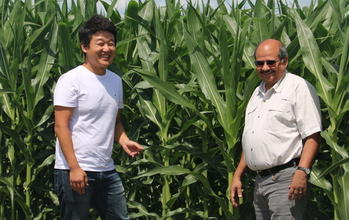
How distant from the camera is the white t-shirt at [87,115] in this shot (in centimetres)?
293

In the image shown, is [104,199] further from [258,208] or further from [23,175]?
[23,175]

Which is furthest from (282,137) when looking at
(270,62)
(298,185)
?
(270,62)

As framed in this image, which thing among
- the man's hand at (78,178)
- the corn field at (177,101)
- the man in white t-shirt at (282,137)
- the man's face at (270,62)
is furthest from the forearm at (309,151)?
the man's hand at (78,178)

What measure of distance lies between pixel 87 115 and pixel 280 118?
1169 mm

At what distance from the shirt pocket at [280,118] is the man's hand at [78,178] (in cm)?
114

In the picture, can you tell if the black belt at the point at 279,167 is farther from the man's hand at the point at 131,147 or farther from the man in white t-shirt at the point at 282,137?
the man's hand at the point at 131,147

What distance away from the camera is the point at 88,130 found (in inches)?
118

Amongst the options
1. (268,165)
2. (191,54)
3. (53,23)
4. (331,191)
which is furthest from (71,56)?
(331,191)

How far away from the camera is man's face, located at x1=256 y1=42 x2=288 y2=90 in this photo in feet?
9.79

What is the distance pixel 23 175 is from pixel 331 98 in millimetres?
2716

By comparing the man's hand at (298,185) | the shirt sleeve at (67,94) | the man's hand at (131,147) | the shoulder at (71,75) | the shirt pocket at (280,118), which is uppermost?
the shoulder at (71,75)

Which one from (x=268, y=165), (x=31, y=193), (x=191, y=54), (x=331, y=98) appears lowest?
(x=31, y=193)

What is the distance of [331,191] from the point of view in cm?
323

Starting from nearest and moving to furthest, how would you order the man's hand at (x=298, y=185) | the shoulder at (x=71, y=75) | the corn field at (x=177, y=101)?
the man's hand at (x=298, y=185) → the shoulder at (x=71, y=75) → the corn field at (x=177, y=101)
